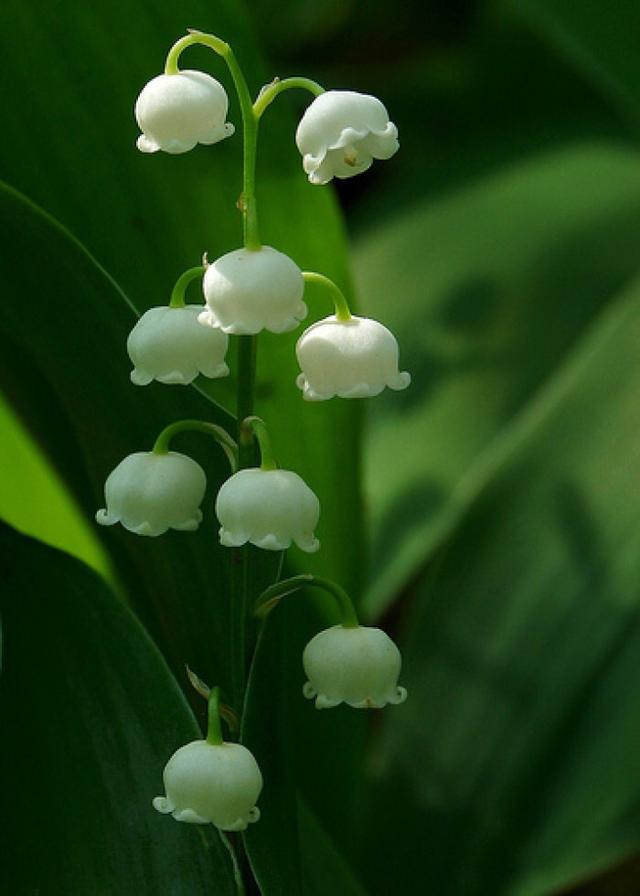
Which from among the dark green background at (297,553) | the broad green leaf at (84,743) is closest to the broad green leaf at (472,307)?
the dark green background at (297,553)

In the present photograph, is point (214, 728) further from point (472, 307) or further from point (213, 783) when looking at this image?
point (472, 307)

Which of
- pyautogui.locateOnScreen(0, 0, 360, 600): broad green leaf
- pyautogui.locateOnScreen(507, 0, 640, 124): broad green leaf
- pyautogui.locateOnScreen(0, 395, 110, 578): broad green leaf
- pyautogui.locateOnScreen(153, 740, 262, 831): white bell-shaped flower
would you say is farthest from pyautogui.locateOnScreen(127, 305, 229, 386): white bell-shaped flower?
pyautogui.locateOnScreen(507, 0, 640, 124): broad green leaf

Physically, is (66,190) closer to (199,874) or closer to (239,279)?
(239,279)

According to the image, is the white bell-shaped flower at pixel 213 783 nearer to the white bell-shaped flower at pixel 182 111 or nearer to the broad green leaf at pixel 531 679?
the white bell-shaped flower at pixel 182 111

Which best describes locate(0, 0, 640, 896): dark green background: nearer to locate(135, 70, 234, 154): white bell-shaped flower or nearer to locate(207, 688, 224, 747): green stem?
locate(207, 688, 224, 747): green stem

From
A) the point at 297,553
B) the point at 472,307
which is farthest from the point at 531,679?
the point at 472,307

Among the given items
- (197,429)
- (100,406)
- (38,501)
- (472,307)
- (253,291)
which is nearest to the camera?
(253,291)
